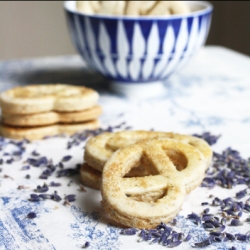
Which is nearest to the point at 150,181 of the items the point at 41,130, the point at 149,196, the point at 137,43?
the point at 149,196

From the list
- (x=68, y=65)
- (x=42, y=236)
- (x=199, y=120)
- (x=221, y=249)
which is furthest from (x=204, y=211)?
(x=68, y=65)

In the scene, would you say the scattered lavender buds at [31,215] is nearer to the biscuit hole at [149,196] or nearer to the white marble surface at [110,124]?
the white marble surface at [110,124]

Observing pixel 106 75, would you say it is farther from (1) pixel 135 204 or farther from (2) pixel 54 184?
(1) pixel 135 204

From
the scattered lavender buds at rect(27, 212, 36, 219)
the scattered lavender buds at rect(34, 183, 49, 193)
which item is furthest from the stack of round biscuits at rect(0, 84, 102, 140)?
the scattered lavender buds at rect(27, 212, 36, 219)

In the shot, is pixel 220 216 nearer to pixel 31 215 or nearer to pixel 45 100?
pixel 31 215

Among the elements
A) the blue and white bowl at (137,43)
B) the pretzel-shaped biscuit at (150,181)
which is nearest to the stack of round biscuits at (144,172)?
the pretzel-shaped biscuit at (150,181)
